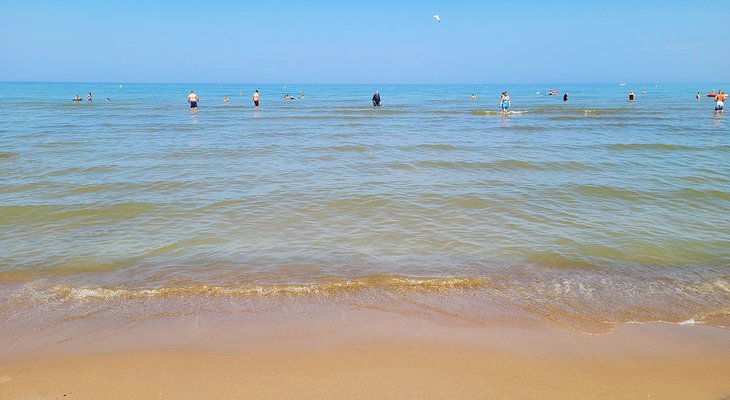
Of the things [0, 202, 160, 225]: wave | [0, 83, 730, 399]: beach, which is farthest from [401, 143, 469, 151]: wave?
[0, 202, 160, 225]: wave

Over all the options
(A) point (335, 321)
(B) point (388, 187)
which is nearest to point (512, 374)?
(A) point (335, 321)

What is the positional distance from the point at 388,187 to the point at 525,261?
4.92m

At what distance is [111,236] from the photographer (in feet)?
25.0

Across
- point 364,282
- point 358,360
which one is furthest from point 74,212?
point 358,360

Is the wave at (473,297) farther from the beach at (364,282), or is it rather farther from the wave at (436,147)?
the wave at (436,147)

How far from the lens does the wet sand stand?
3775 millimetres

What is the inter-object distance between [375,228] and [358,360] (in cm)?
400

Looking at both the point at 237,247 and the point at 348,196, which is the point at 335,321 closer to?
the point at 237,247

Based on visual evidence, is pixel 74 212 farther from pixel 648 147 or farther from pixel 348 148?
pixel 648 147

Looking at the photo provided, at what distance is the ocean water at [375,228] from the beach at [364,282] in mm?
45

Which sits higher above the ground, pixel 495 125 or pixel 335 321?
pixel 495 125

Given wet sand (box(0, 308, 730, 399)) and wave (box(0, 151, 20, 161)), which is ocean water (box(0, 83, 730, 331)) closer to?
wave (box(0, 151, 20, 161))

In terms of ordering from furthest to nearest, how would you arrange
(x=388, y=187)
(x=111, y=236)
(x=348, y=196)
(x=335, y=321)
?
(x=388, y=187)
(x=348, y=196)
(x=111, y=236)
(x=335, y=321)

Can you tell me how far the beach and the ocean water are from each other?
0.04m
